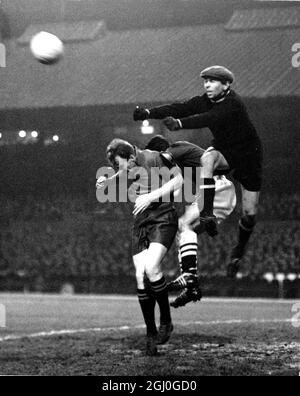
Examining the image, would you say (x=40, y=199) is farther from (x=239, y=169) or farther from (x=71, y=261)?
(x=239, y=169)

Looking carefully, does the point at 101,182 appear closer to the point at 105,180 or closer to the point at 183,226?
the point at 105,180

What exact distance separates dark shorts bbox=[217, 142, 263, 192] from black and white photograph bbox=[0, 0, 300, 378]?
0.01m

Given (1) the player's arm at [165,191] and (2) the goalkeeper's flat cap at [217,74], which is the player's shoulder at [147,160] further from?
(2) the goalkeeper's flat cap at [217,74]

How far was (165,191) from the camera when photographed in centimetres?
523

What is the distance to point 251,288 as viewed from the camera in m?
11.5

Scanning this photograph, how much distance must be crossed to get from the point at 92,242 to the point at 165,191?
21.7ft

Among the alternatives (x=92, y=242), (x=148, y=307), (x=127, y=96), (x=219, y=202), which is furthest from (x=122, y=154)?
(x=92, y=242)

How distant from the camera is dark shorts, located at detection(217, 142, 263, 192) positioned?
5141 millimetres

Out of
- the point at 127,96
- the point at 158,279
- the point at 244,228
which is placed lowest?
the point at 158,279

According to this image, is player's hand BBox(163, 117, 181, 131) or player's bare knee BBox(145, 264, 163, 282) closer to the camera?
player's hand BBox(163, 117, 181, 131)

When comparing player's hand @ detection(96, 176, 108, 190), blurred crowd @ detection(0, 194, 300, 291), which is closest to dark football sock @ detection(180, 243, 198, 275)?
player's hand @ detection(96, 176, 108, 190)

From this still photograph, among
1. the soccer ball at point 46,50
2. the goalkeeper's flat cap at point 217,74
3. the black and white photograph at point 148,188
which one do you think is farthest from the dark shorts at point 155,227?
the soccer ball at point 46,50

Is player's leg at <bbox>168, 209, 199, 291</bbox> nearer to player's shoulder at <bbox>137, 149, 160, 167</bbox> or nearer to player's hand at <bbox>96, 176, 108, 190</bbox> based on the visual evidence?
player's shoulder at <bbox>137, 149, 160, 167</bbox>

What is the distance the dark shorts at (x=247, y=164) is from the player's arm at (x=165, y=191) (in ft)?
1.33
